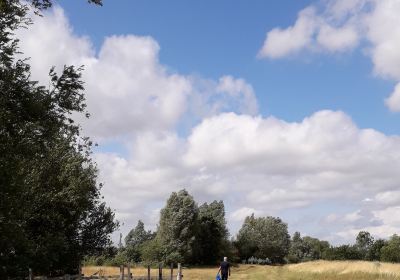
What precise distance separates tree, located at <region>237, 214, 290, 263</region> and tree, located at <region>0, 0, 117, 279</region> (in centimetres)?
7364

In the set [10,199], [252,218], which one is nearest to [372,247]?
[252,218]

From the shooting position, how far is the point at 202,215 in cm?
9781

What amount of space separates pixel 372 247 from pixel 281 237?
200 feet

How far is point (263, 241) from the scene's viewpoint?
121 meters

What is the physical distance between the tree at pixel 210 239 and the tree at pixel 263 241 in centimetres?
1683

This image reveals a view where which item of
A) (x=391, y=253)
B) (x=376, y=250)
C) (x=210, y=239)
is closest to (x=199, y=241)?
(x=210, y=239)

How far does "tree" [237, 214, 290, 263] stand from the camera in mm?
115812

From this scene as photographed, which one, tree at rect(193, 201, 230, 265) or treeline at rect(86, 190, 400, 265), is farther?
tree at rect(193, 201, 230, 265)

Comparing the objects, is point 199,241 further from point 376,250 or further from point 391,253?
point 376,250

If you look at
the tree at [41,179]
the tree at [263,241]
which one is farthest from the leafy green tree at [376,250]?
the tree at [41,179]

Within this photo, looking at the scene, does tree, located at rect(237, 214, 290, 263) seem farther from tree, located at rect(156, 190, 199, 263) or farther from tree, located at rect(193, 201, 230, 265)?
tree, located at rect(156, 190, 199, 263)

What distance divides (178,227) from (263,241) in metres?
37.7

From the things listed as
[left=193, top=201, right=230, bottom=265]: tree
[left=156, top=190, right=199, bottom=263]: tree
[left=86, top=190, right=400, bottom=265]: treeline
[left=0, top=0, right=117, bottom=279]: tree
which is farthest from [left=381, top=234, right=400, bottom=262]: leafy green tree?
[left=0, top=0, right=117, bottom=279]: tree

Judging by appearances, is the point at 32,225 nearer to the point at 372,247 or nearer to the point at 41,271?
the point at 41,271
